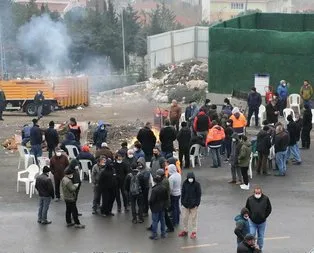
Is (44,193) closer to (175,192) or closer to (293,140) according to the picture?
(175,192)

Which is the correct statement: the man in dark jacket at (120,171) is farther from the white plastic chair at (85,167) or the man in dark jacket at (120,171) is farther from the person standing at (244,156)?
the person standing at (244,156)

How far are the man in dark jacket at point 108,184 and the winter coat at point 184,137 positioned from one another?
12.8ft

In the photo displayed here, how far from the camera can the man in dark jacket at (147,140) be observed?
808 inches

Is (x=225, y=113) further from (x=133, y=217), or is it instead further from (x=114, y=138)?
(x=133, y=217)

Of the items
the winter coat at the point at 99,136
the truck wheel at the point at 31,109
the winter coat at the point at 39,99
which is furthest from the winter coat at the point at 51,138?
the truck wheel at the point at 31,109

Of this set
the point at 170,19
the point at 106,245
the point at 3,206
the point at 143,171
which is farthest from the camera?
the point at 170,19

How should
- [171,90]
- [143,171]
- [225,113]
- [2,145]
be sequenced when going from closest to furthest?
1. [143,171]
2. [225,113]
3. [2,145]
4. [171,90]

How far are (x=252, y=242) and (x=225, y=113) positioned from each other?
10.5 metres

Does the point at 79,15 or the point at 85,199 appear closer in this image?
the point at 85,199

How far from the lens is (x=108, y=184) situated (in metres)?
17.2

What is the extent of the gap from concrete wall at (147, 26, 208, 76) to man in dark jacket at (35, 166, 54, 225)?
25932 mm

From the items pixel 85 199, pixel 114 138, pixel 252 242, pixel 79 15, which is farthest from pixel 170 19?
pixel 252 242

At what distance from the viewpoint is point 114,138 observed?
25.8m

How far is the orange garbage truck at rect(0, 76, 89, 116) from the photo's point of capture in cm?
3384
